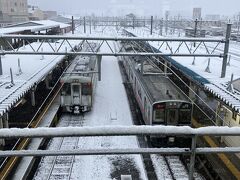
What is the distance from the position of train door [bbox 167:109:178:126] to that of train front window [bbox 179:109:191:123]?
0.17 m

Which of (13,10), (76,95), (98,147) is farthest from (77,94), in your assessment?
(13,10)

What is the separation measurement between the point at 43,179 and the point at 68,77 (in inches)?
269

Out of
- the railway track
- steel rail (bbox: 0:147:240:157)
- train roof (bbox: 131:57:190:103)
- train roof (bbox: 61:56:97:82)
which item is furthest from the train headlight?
steel rail (bbox: 0:147:240:157)

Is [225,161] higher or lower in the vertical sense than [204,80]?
lower

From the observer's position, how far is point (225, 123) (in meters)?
11.4

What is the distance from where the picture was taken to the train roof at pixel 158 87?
12.3 meters

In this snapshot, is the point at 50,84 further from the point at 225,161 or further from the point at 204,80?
the point at 225,161

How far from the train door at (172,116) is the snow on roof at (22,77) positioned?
5385mm

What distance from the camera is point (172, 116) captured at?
478 inches

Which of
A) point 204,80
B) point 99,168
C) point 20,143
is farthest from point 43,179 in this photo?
point 204,80

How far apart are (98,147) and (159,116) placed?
8.43ft

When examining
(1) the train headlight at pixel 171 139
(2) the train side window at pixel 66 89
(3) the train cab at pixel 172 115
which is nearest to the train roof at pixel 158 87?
(3) the train cab at pixel 172 115

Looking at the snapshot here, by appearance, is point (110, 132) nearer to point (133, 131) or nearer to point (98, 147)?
point (133, 131)

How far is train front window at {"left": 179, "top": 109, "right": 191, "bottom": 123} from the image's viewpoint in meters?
12.1
